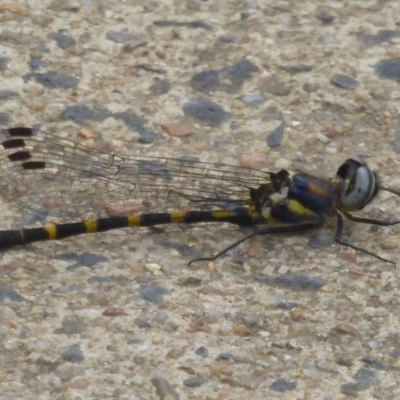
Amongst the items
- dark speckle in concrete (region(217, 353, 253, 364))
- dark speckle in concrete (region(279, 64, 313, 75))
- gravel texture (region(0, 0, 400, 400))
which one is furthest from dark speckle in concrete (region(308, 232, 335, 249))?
dark speckle in concrete (region(279, 64, 313, 75))

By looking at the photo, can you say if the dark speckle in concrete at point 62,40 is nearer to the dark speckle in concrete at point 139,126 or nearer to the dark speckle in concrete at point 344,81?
the dark speckle in concrete at point 139,126

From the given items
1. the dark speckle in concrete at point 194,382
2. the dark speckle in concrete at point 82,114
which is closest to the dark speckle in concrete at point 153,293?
the dark speckle in concrete at point 194,382

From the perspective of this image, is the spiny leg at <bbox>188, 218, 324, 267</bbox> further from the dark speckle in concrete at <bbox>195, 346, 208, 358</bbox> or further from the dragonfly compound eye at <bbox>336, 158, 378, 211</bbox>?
the dark speckle in concrete at <bbox>195, 346, 208, 358</bbox>

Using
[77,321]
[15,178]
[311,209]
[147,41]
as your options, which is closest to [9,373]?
[77,321]

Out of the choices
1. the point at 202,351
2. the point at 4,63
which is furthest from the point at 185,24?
the point at 202,351

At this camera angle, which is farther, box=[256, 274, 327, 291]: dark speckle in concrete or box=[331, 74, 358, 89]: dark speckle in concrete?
box=[331, 74, 358, 89]: dark speckle in concrete

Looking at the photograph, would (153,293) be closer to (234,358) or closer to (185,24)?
(234,358)
